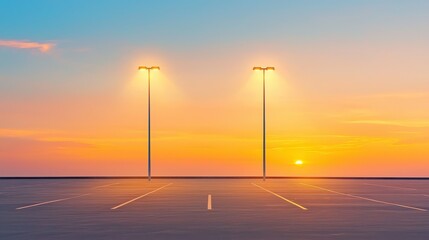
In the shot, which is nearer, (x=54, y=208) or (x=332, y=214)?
(x=332, y=214)

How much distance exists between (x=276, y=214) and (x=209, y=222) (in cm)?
369

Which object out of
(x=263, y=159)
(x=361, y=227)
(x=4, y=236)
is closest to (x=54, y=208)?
(x=4, y=236)

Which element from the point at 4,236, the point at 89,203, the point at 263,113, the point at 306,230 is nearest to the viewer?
the point at 4,236

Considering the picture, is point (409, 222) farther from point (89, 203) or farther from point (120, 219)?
point (89, 203)

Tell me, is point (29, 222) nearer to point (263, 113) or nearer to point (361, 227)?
point (361, 227)

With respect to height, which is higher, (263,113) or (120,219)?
(263,113)

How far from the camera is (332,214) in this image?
2370 cm

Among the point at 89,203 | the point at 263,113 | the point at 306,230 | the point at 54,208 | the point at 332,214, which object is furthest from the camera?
the point at 263,113

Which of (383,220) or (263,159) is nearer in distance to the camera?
(383,220)

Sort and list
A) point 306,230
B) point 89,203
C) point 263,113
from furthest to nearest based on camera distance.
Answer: point 263,113 < point 89,203 < point 306,230

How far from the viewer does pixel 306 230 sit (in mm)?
18156

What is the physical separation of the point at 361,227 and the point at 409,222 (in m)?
2.40

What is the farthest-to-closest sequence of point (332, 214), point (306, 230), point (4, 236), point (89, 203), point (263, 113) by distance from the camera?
point (263, 113) < point (89, 203) < point (332, 214) < point (306, 230) < point (4, 236)

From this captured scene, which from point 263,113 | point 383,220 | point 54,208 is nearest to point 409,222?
point 383,220
